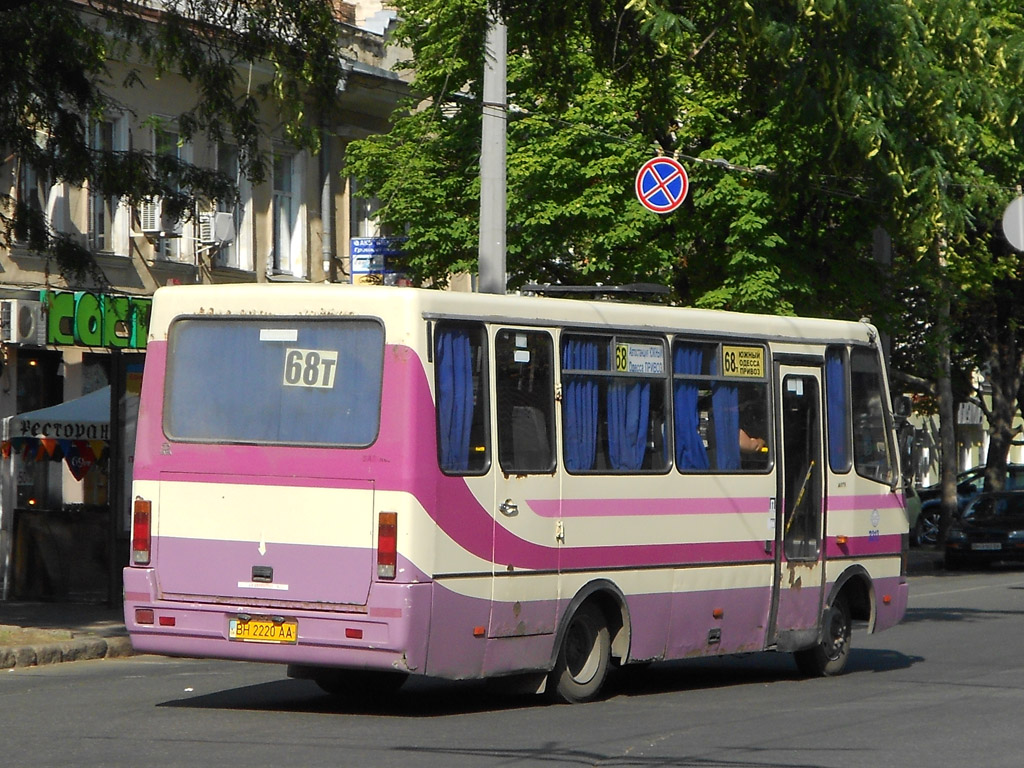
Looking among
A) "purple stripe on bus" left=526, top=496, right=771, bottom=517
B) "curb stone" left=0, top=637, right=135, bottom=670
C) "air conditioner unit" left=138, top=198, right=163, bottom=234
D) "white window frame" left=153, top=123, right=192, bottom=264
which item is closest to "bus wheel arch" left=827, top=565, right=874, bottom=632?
"purple stripe on bus" left=526, top=496, right=771, bottom=517

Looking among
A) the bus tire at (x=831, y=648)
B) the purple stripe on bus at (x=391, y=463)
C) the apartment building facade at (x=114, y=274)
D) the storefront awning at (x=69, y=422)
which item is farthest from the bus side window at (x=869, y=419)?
the storefront awning at (x=69, y=422)

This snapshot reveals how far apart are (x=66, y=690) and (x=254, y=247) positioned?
1809cm

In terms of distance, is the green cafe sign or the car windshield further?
the car windshield

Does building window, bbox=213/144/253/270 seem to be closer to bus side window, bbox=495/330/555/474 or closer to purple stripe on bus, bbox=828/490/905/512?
purple stripe on bus, bbox=828/490/905/512

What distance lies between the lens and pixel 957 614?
70.1 ft

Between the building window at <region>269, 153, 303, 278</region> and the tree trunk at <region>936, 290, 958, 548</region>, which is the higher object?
the building window at <region>269, 153, 303, 278</region>

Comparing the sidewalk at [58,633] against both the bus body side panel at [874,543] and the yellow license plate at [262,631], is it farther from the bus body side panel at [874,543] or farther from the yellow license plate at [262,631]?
the bus body side panel at [874,543]

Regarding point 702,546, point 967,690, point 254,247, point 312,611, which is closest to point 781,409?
point 702,546

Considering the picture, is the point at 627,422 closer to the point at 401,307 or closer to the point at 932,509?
the point at 401,307

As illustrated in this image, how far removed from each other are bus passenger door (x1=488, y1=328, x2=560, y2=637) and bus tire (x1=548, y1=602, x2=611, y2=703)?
38cm

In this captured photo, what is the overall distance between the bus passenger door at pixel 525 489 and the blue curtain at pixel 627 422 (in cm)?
66

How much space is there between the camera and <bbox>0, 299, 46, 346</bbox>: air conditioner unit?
79.0 ft

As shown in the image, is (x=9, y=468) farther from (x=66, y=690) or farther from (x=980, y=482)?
(x=980, y=482)

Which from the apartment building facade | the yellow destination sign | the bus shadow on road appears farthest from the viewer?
the apartment building facade
